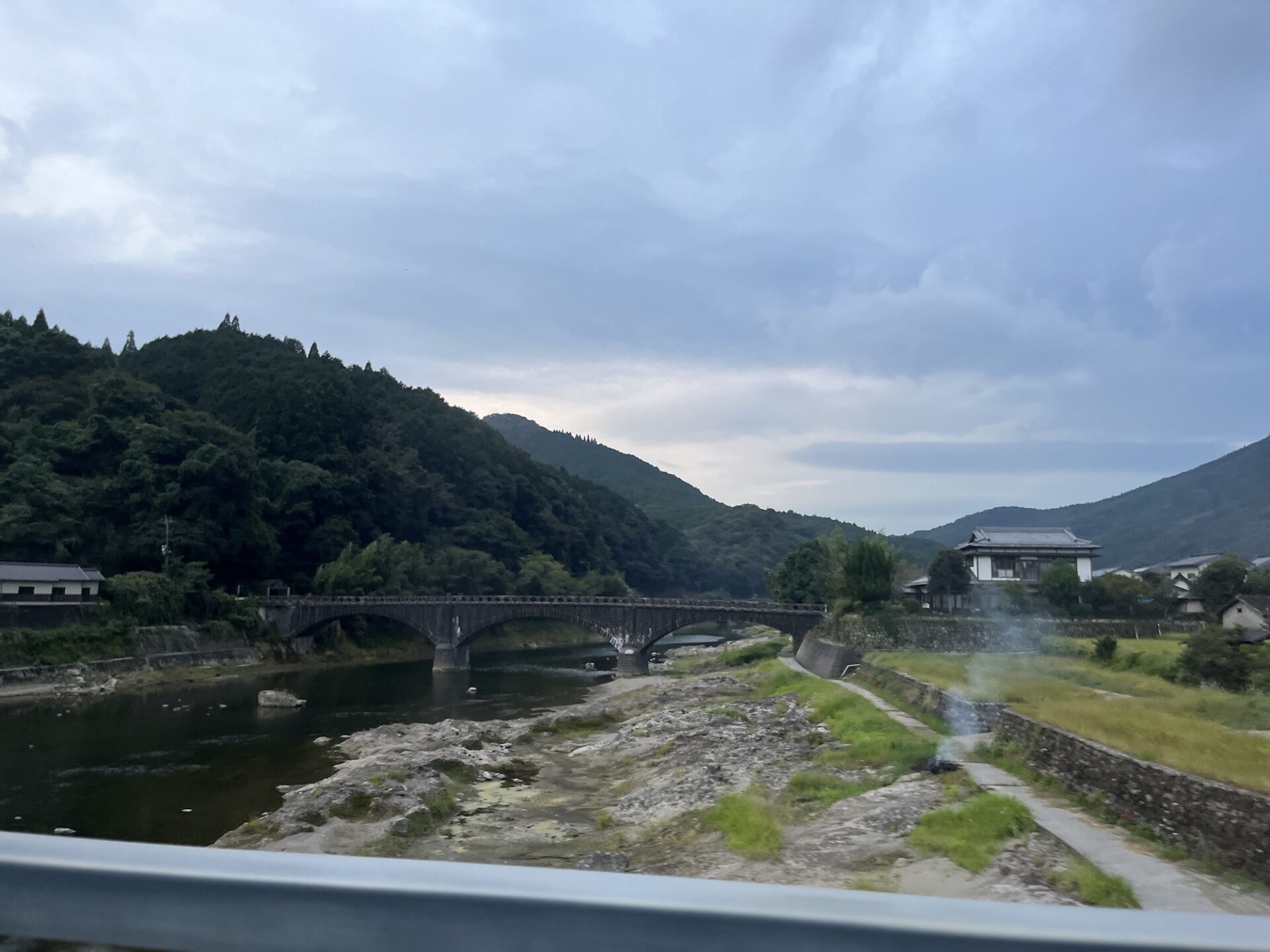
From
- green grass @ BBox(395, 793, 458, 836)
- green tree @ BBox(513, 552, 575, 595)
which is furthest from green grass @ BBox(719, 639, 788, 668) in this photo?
green grass @ BBox(395, 793, 458, 836)

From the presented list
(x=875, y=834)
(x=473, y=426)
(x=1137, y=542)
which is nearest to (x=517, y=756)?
(x=875, y=834)

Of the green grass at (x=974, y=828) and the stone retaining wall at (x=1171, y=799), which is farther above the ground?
the stone retaining wall at (x=1171, y=799)

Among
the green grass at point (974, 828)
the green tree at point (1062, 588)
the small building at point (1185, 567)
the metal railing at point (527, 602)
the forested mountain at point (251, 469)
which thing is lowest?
the green grass at point (974, 828)

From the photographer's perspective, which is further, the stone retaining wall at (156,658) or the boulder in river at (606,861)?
the stone retaining wall at (156,658)

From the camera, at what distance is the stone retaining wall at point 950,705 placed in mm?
20906

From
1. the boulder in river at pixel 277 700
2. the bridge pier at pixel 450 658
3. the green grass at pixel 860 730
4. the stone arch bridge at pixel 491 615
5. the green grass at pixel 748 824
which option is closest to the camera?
the green grass at pixel 748 824

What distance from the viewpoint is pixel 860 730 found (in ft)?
75.2

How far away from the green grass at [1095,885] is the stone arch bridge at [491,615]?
141 feet

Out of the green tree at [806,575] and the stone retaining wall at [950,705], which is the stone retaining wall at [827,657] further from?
the green tree at [806,575]

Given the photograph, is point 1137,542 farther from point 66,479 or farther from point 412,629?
point 66,479

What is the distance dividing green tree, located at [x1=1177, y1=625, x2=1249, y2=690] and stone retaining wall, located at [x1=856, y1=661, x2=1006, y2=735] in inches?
215

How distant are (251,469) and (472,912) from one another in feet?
215

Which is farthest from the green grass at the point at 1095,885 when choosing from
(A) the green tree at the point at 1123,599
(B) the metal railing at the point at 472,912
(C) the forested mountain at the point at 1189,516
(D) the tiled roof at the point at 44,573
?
(C) the forested mountain at the point at 1189,516

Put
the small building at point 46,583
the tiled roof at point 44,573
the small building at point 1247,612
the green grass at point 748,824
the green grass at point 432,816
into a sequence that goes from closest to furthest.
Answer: the green grass at point 748,824, the green grass at point 432,816, the small building at point 1247,612, the small building at point 46,583, the tiled roof at point 44,573
